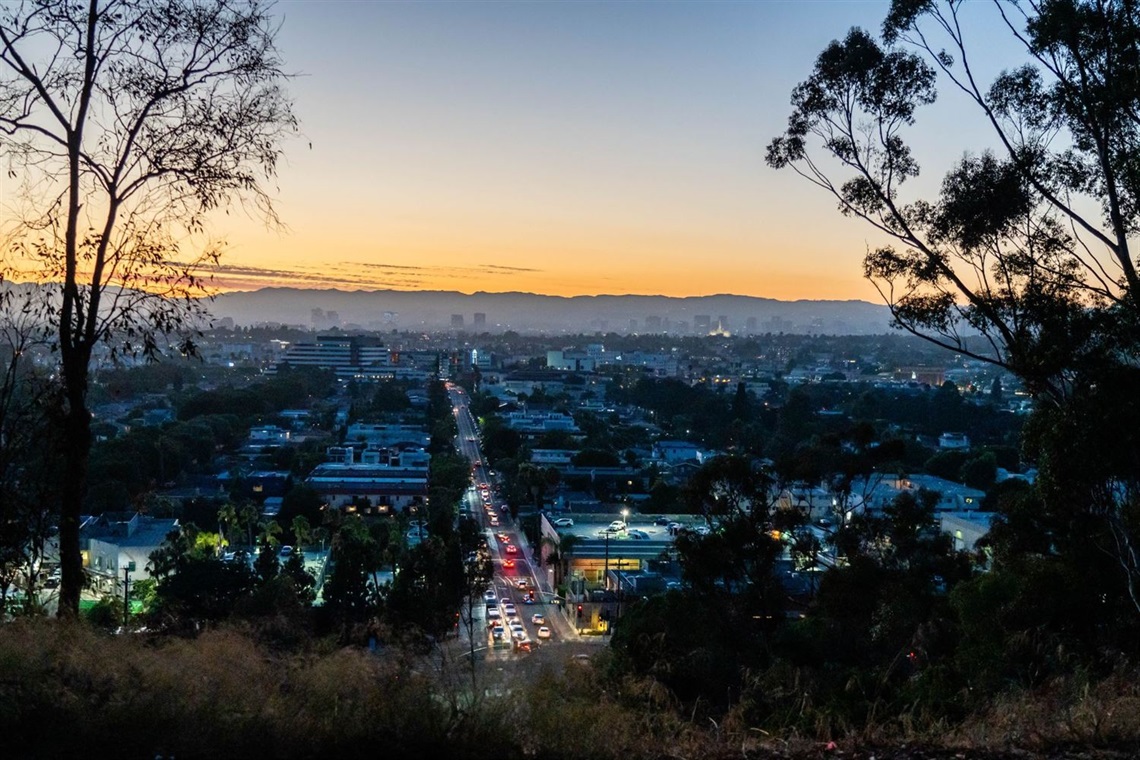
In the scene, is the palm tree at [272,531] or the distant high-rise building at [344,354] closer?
the palm tree at [272,531]

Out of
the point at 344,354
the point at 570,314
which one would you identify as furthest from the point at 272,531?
the point at 570,314

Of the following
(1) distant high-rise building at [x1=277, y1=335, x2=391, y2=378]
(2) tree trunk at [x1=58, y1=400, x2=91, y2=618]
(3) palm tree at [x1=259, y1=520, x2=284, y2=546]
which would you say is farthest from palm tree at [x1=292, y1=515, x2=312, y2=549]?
(1) distant high-rise building at [x1=277, y1=335, x2=391, y2=378]

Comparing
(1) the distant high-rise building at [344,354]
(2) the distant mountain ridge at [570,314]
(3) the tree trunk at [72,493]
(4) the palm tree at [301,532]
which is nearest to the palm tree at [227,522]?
(4) the palm tree at [301,532]

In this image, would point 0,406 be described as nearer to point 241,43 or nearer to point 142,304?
point 142,304

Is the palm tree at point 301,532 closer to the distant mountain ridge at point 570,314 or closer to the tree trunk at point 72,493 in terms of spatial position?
the tree trunk at point 72,493

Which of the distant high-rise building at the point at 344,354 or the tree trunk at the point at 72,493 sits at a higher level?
the tree trunk at the point at 72,493

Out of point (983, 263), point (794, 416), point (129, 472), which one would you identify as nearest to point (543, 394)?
point (794, 416)

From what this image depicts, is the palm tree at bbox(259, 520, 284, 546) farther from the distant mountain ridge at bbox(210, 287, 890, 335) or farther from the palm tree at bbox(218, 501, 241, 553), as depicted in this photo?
the distant mountain ridge at bbox(210, 287, 890, 335)

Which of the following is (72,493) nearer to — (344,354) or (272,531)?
(272,531)

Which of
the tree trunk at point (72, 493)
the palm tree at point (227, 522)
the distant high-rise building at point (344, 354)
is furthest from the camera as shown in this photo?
the distant high-rise building at point (344, 354)
